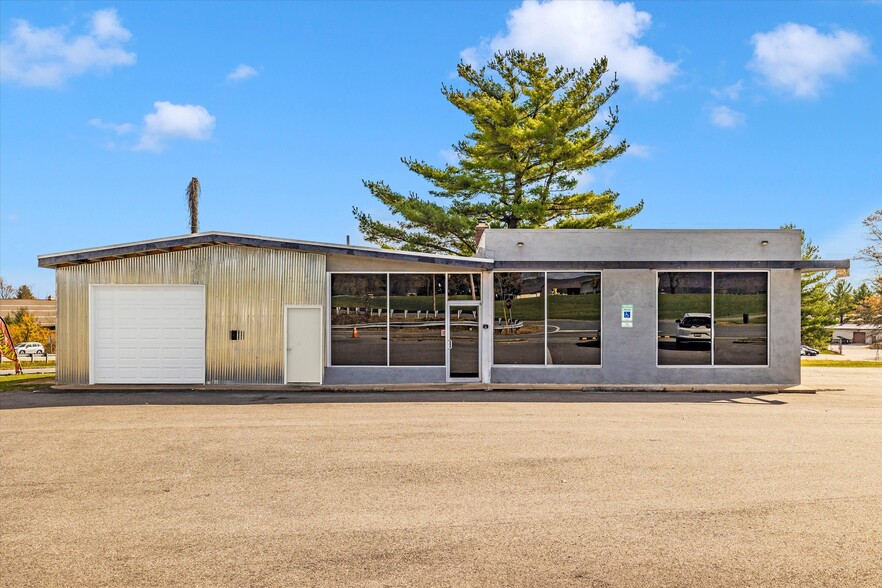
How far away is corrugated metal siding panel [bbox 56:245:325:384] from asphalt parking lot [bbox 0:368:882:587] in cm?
517

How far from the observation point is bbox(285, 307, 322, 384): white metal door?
59.7 ft

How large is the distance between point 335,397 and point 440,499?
9.23 meters

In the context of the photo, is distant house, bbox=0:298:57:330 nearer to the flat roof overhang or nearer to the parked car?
the parked car

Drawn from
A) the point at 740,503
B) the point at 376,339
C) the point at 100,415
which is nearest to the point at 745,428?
the point at 740,503

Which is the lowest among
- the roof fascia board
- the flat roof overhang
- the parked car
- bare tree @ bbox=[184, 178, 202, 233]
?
the parked car

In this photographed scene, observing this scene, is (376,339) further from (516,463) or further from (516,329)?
(516,463)

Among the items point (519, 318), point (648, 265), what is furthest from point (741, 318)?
point (519, 318)

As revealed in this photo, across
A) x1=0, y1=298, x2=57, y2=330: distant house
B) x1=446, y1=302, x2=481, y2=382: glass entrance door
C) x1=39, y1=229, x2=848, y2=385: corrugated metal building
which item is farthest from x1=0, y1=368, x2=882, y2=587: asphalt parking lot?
x1=0, y1=298, x2=57, y2=330: distant house

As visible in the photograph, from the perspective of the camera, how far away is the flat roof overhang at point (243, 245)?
17594 millimetres

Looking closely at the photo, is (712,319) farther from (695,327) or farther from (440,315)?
(440,315)

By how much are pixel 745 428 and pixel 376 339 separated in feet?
31.9

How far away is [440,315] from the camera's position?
18.4 meters

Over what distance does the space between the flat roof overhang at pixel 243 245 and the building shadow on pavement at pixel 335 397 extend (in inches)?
133

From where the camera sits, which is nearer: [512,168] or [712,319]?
[712,319]
